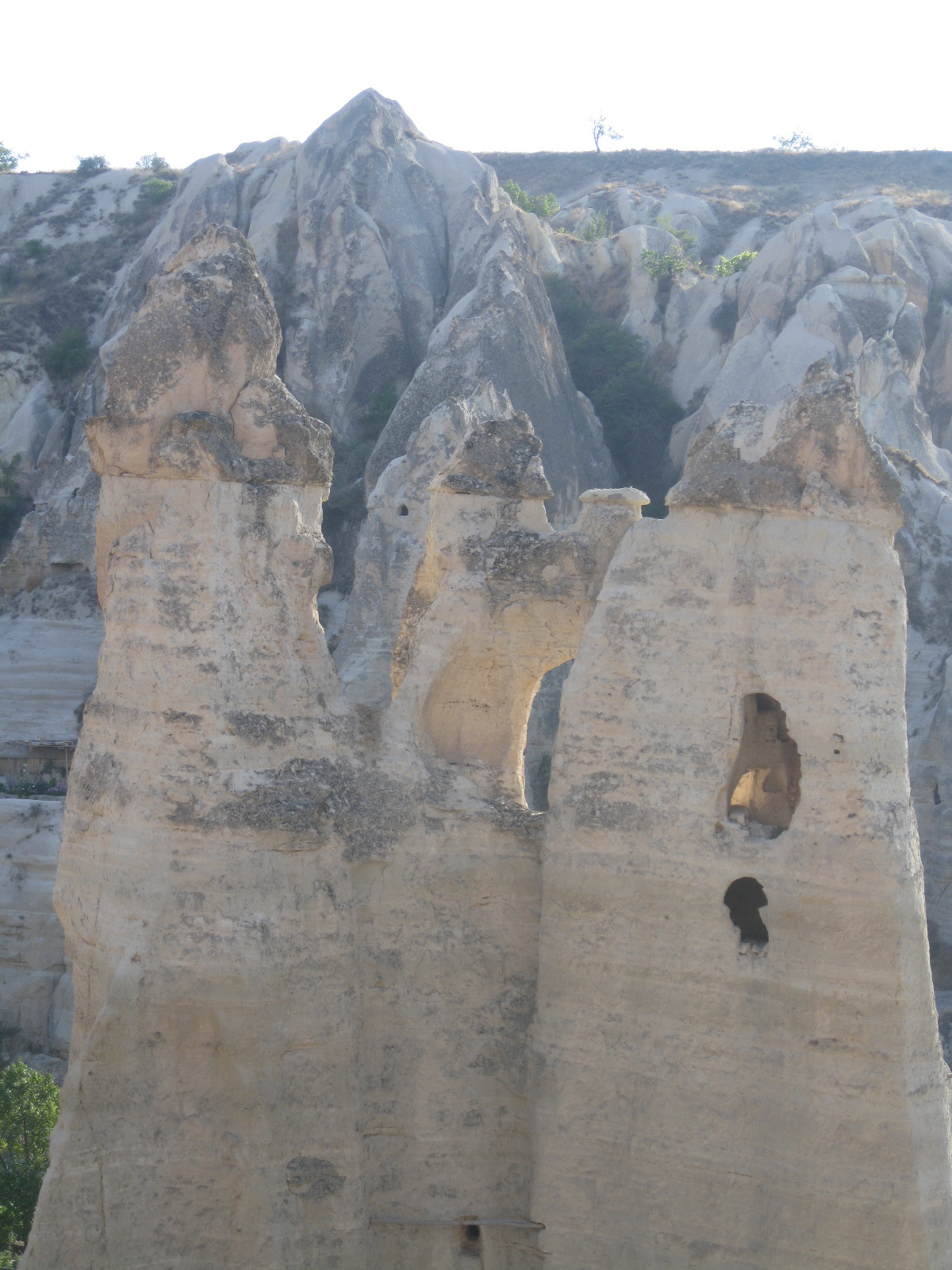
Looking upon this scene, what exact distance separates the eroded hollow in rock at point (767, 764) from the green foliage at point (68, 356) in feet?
116

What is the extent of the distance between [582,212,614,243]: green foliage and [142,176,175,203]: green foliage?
15894 millimetres

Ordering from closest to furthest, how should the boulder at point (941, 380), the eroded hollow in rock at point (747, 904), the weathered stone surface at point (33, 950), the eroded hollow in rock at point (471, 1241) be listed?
the eroded hollow in rock at point (471, 1241) → the eroded hollow in rock at point (747, 904) → the weathered stone surface at point (33, 950) → the boulder at point (941, 380)

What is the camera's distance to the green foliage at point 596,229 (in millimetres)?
44031

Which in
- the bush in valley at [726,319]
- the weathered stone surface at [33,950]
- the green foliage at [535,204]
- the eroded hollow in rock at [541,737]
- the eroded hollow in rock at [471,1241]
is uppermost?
the green foliage at [535,204]

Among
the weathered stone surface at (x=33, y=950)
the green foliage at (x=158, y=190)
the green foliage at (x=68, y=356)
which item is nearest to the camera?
the weathered stone surface at (x=33, y=950)

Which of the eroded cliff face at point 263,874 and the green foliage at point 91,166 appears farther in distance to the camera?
the green foliage at point 91,166

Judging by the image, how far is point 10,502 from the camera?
3916 centimetres

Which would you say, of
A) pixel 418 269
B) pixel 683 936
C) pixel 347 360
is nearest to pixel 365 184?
pixel 418 269

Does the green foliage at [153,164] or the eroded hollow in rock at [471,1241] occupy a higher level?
the green foliage at [153,164]

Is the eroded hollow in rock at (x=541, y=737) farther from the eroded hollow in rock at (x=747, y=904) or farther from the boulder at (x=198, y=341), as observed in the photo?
the boulder at (x=198, y=341)

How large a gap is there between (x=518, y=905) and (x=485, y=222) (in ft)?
104

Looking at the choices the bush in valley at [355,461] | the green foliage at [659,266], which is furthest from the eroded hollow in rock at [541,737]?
the green foliage at [659,266]

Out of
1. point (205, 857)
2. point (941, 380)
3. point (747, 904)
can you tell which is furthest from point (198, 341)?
point (941, 380)

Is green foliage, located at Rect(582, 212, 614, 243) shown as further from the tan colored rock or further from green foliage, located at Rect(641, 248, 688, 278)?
the tan colored rock
